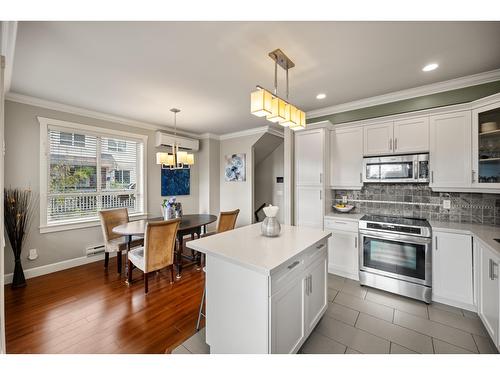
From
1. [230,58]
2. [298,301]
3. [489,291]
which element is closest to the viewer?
[298,301]

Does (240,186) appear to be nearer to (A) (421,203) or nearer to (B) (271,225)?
(B) (271,225)

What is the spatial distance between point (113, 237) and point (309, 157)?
3.29 metres

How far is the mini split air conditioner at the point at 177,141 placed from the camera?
172 inches

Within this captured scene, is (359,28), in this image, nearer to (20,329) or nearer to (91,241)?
(20,329)

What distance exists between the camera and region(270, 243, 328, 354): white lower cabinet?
1337 millimetres

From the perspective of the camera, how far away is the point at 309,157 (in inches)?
131

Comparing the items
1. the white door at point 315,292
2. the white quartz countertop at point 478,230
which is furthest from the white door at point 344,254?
the white door at point 315,292

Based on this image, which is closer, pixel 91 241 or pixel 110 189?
pixel 91 241

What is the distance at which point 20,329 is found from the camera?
1.95m

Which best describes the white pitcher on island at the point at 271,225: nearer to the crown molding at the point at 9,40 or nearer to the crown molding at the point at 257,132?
the crown molding at the point at 9,40

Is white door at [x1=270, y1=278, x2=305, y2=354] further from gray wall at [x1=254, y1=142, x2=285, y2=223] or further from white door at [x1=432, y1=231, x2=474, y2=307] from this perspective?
gray wall at [x1=254, y1=142, x2=285, y2=223]

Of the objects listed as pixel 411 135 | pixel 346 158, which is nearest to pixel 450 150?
pixel 411 135
